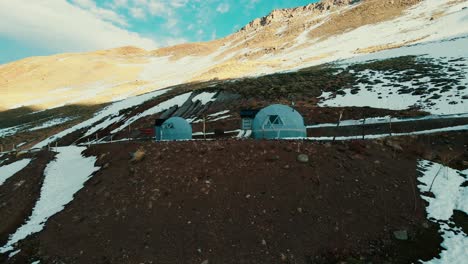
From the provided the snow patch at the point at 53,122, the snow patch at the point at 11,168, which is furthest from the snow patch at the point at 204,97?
the snow patch at the point at 53,122

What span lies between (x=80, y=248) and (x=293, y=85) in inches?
2134

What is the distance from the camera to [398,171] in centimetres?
2214

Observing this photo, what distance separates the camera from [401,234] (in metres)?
16.7

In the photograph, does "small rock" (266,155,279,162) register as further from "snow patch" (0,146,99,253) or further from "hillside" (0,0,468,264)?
"snow patch" (0,146,99,253)

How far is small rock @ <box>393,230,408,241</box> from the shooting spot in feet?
54.4

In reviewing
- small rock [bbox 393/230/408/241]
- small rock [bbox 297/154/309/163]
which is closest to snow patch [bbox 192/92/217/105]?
small rock [bbox 297/154/309/163]

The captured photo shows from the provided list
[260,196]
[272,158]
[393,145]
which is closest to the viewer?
[260,196]

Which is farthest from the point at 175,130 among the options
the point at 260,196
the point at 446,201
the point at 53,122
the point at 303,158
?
the point at 53,122

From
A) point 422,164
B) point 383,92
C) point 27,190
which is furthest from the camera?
point 383,92

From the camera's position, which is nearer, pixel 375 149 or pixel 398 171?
pixel 398 171

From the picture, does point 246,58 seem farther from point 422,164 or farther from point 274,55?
point 422,164

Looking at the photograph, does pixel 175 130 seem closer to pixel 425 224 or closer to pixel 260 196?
pixel 260 196

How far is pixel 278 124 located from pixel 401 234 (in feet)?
56.8

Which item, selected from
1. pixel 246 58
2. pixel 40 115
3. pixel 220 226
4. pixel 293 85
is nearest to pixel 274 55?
pixel 246 58
